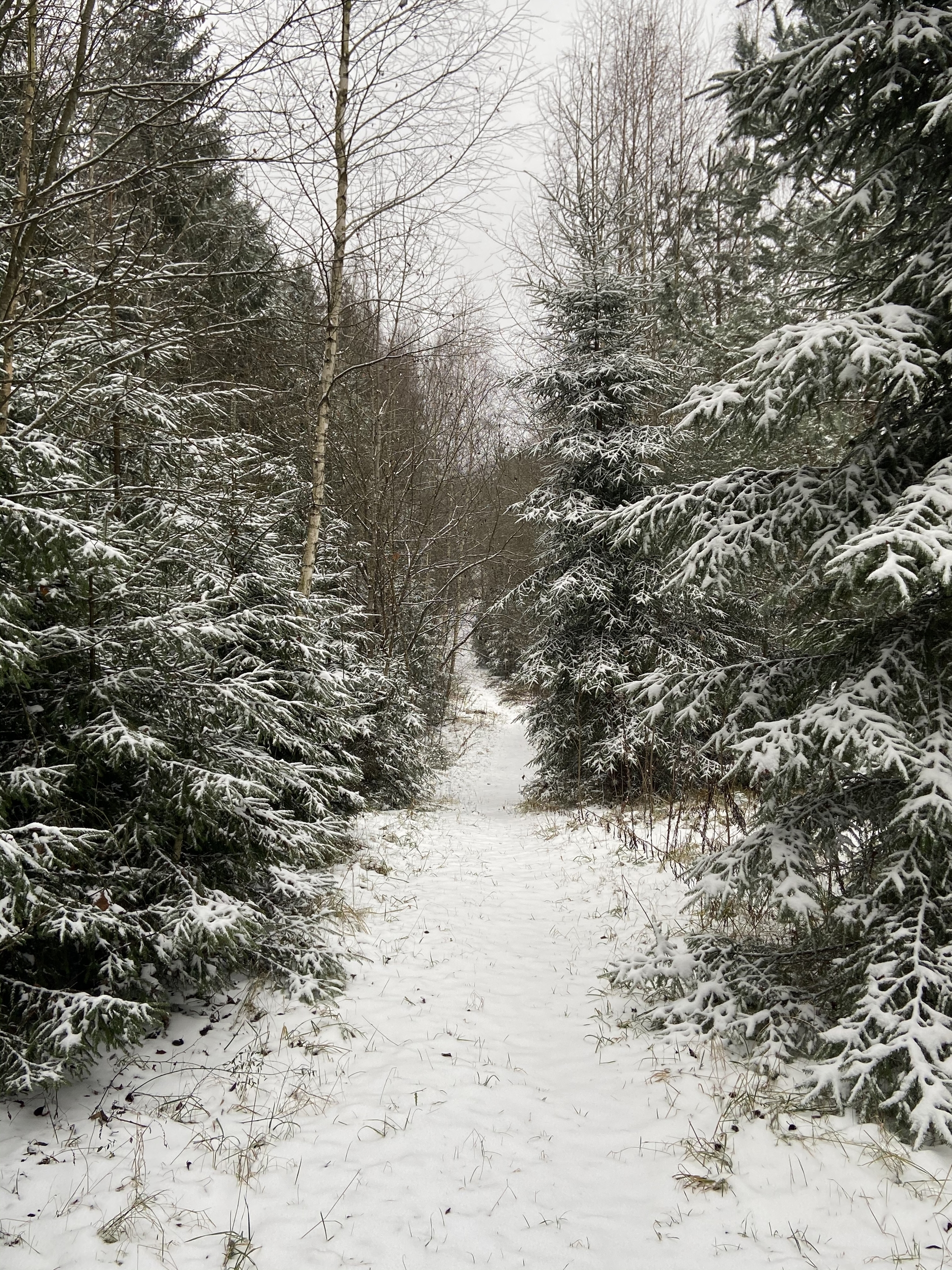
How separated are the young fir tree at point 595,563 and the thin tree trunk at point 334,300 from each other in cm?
374

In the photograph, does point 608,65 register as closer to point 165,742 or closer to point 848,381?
point 848,381

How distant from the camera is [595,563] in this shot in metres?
10.2

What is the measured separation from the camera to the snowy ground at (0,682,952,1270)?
8.15 feet

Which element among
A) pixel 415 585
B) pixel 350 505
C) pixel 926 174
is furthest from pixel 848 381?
pixel 415 585

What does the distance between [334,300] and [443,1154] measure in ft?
24.1

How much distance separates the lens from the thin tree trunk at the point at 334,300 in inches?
268

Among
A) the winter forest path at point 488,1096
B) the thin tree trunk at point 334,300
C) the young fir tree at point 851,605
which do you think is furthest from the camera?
the thin tree trunk at point 334,300

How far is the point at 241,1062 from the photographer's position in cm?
364

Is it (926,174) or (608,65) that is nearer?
(926,174)

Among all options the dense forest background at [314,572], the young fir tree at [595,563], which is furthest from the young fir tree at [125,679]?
the young fir tree at [595,563]

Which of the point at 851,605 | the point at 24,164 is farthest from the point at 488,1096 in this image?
the point at 24,164

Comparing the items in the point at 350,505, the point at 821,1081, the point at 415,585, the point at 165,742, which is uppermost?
the point at 350,505

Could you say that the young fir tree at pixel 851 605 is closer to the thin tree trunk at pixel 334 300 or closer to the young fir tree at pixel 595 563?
the thin tree trunk at pixel 334 300

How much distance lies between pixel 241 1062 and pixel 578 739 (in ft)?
23.5
